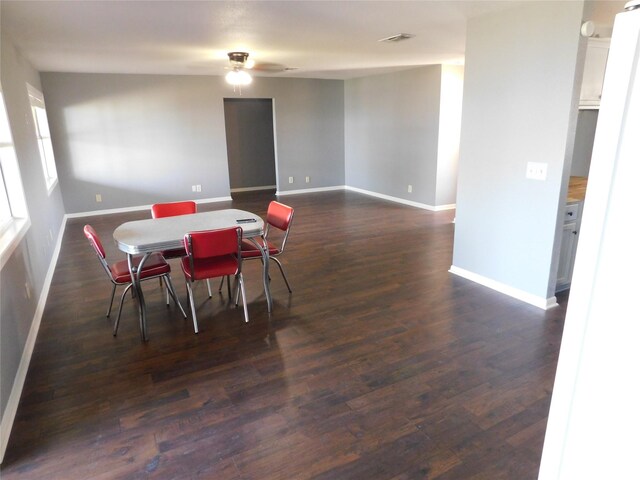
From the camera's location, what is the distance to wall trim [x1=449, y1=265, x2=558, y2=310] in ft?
10.9

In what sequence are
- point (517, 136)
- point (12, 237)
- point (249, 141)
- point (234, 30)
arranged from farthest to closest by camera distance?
point (249, 141) → point (234, 30) → point (517, 136) → point (12, 237)

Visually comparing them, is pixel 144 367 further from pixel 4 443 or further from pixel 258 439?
pixel 258 439

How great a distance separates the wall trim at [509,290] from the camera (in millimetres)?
3330

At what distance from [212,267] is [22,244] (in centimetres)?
137

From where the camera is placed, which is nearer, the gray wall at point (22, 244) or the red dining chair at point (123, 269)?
the gray wall at point (22, 244)

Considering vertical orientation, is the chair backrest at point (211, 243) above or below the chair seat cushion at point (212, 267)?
above

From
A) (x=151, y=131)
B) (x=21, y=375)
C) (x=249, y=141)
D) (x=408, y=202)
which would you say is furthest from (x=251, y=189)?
(x=21, y=375)

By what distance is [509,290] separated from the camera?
3.59 m

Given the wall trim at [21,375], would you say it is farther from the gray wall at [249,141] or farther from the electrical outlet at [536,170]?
the gray wall at [249,141]

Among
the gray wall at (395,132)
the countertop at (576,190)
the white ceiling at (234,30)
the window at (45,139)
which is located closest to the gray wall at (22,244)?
the white ceiling at (234,30)

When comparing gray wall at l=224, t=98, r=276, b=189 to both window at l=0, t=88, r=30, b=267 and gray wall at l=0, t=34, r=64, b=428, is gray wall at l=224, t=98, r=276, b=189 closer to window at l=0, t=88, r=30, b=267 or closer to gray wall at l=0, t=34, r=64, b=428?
gray wall at l=0, t=34, r=64, b=428

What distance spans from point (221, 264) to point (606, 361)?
2721 mm

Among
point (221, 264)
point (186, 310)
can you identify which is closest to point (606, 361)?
point (221, 264)

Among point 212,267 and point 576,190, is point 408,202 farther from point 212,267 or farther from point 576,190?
point 212,267
